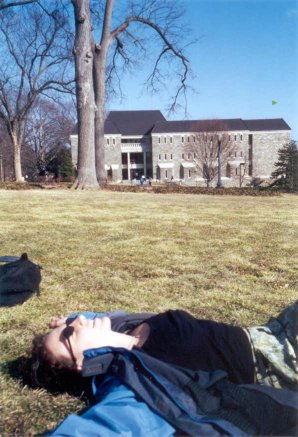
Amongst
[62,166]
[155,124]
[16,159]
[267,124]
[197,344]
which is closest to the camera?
[197,344]

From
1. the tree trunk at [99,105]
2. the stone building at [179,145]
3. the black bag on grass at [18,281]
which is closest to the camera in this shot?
the black bag on grass at [18,281]

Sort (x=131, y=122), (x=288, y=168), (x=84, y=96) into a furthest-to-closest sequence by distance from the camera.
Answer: (x=131, y=122) → (x=288, y=168) → (x=84, y=96)

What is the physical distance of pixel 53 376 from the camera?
1970 mm

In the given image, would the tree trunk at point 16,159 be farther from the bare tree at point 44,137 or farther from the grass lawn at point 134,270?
the grass lawn at point 134,270

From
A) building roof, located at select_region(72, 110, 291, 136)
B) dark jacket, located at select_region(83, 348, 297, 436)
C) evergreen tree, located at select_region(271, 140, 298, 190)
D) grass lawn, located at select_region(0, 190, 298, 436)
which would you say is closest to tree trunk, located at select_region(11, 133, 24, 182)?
evergreen tree, located at select_region(271, 140, 298, 190)

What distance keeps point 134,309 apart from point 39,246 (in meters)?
2.38

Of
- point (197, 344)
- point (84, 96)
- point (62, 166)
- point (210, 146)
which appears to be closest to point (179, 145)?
point (210, 146)

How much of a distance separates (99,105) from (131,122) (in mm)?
41425

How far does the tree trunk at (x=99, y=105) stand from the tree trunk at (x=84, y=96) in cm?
211

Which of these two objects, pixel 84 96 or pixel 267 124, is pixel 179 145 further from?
pixel 84 96

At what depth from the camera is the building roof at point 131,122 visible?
56469 mm

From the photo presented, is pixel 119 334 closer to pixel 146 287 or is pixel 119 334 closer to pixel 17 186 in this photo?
pixel 146 287

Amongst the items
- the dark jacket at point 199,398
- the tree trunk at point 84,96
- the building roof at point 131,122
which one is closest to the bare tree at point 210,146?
the building roof at point 131,122

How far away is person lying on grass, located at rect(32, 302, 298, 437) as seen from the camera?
158 cm
